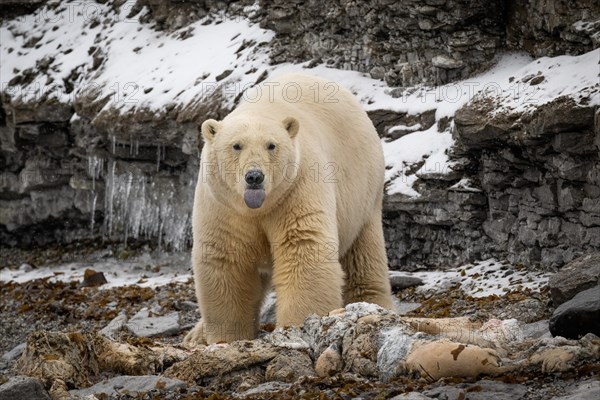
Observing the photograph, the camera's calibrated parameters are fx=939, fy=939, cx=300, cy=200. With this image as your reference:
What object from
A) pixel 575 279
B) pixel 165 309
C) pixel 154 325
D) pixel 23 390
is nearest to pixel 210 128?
pixel 23 390

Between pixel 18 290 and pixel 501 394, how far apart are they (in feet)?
33.3

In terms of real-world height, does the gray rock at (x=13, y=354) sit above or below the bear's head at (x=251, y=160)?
below

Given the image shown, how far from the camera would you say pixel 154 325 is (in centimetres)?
1027

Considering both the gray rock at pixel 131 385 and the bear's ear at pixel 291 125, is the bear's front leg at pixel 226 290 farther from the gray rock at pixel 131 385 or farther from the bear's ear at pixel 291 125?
the gray rock at pixel 131 385

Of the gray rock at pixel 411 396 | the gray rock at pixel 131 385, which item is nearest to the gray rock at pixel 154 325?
the gray rock at pixel 131 385

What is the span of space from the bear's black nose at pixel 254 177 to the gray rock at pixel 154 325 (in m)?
3.60

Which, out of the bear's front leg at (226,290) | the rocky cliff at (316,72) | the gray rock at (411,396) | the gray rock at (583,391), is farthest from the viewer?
the rocky cliff at (316,72)

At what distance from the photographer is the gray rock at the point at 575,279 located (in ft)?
23.7

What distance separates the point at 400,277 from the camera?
10.9 metres

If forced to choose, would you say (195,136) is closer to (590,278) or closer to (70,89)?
(70,89)

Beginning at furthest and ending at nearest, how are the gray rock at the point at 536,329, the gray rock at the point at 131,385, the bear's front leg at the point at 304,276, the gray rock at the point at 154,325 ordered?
the gray rock at the point at 154,325 → the bear's front leg at the point at 304,276 → the gray rock at the point at 536,329 → the gray rock at the point at 131,385

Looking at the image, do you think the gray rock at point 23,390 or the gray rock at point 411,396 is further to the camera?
the gray rock at point 23,390

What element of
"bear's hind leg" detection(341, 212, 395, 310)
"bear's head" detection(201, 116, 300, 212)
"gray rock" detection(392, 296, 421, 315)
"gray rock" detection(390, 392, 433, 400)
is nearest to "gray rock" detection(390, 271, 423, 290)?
"gray rock" detection(392, 296, 421, 315)

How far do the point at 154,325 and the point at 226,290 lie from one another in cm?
291
